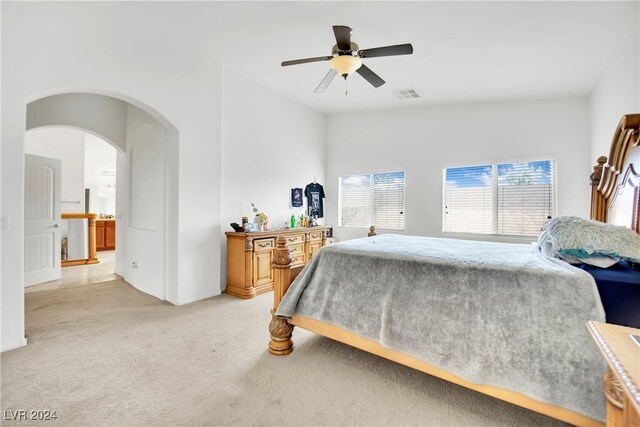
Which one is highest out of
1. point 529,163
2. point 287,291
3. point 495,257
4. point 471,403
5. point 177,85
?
point 177,85

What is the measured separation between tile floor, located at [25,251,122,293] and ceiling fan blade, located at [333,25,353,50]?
16.2 ft

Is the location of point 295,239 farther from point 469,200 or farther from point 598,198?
point 598,198

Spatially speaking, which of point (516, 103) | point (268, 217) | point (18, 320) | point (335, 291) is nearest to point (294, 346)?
point (335, 291)

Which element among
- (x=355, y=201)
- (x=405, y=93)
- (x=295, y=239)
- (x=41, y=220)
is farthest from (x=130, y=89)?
(x=355, y=201)

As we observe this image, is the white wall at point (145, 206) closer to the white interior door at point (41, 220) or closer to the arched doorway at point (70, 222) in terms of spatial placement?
the arched doorway at point (70, 222)

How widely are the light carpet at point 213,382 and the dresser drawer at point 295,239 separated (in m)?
1.71

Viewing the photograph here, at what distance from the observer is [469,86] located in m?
4.14

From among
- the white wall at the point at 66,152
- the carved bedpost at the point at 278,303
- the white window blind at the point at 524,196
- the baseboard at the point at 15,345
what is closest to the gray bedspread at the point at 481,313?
the carved bedpost at the point at 278,303

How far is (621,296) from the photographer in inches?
57.9

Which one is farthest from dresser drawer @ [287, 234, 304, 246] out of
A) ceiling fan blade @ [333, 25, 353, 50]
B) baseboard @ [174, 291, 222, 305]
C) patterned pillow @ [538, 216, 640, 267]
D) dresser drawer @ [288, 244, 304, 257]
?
patterned pillow @ [538, 216, 640, 267]

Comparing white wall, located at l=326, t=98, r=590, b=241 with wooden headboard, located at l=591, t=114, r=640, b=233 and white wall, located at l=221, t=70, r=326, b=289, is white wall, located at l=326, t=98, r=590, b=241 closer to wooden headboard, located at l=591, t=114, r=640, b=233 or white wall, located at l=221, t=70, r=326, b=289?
white wall, located at l=221, t=70, r=326, b=289

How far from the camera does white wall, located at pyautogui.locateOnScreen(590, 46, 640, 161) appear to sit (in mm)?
2695

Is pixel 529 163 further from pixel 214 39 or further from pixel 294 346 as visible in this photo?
pixel 214 39

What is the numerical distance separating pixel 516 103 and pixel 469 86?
0.93 meters
